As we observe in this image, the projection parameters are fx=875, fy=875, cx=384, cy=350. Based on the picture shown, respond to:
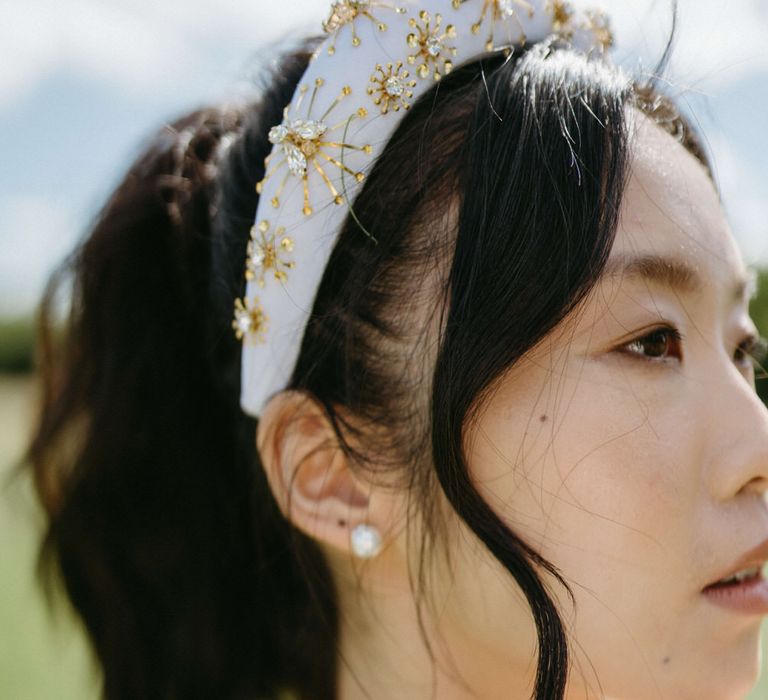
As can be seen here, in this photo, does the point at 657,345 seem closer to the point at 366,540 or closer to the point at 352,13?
the point at 366,540

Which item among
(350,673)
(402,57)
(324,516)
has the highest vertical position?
(402,57)

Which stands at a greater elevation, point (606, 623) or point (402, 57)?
point (402, 57)

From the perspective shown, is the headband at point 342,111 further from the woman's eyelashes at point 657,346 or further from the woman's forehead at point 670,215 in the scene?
the woman's eyelashes at point 657,346

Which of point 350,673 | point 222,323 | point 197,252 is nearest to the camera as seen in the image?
point 350,673

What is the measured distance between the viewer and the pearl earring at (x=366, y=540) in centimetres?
148

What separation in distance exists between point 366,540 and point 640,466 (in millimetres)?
492

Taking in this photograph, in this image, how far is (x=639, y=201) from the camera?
4.16 feet

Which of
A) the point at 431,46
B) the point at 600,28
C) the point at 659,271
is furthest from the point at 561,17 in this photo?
the point at 659,271

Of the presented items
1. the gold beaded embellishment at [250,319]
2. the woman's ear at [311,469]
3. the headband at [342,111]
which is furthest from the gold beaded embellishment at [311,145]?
the woman's ear at [311,469]

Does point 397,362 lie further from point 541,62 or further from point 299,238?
point 541,62

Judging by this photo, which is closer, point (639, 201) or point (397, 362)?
point (639, 201)

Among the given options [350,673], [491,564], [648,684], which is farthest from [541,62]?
[350,673]

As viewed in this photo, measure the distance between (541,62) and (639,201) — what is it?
0.28 metres

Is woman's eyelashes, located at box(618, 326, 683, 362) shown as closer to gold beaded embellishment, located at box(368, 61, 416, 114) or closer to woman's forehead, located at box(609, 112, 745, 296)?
woman's forehead, located at box(609, 112, 745, 296)
